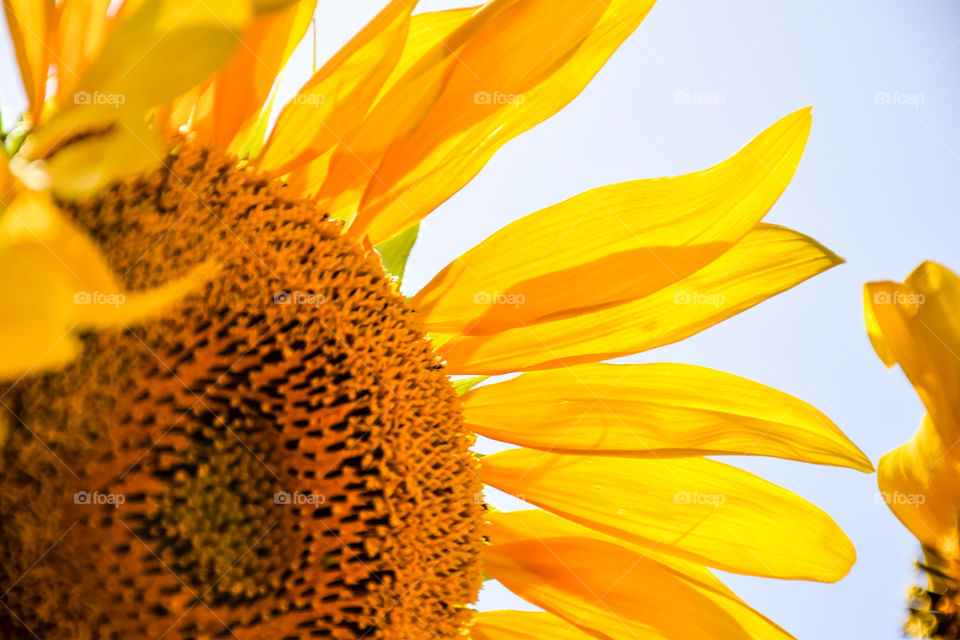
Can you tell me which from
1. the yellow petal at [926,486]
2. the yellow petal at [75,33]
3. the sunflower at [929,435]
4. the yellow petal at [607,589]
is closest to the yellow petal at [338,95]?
the yellow petal at [75,33]

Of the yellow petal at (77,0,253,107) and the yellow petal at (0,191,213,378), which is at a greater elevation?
the yellow petal at (77,0,253,107)

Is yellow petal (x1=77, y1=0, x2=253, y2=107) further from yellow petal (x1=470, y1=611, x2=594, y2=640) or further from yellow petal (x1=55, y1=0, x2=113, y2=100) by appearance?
yellow petal (x1=470, y1=611, x2=594, y2=640)

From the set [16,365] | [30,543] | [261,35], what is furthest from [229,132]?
[16,365]

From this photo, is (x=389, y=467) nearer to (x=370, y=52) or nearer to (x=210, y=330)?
(x=210, y=330)

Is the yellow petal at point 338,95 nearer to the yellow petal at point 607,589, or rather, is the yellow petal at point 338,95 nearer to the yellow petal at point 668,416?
the yellow petal at point 668,416

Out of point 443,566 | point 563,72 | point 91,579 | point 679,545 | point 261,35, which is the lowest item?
point 91,579

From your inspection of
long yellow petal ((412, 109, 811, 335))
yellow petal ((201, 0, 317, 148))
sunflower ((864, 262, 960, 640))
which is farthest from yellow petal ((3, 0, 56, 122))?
sunflower ((864, 262, 960, 640))
